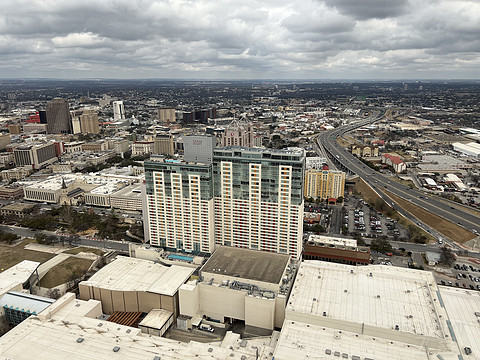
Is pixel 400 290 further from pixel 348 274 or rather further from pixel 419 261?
pixel 419 261

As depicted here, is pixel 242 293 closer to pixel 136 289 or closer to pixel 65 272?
pixel 136 289

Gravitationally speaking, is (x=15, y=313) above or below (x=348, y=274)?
below

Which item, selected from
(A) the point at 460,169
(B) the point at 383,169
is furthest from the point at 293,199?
(A) the point at 460,169

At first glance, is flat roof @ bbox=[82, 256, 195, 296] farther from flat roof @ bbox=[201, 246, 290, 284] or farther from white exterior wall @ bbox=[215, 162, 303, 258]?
white exterior wall @ bbox=[215, 162, 303, 258]

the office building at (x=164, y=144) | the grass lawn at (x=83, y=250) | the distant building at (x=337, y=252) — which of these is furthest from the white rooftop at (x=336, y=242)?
the office building at (x=164, y=144)

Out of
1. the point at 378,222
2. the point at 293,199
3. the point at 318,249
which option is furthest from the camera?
the point at 378,222

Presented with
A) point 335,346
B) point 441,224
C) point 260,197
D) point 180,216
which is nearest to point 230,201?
point 260,197
